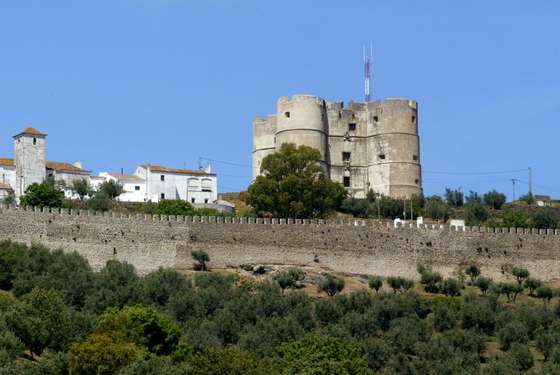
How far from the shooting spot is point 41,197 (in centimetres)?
7638

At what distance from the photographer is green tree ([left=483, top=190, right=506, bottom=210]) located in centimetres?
9275

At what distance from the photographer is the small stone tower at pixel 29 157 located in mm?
85625

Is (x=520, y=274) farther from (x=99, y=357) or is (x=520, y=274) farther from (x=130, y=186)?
(x=130, y=186)

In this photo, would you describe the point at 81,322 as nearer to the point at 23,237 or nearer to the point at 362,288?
the point at 23,237

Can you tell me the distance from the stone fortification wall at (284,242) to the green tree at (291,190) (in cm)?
569

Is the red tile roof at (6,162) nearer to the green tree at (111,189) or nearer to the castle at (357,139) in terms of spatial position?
the green tree at (111,189)

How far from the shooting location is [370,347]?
5147 cm

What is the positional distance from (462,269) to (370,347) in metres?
16.1

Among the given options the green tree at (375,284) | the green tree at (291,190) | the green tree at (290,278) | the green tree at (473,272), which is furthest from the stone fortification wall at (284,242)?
the green tree at (291,190)

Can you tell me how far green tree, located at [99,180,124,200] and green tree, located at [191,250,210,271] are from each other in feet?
86.5

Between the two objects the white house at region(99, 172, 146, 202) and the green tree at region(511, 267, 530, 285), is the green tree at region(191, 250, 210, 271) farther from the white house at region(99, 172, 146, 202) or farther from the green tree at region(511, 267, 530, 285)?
the white house at region(99, 172, 146, 202)

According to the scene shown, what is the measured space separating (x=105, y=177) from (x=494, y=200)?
26.4 metres

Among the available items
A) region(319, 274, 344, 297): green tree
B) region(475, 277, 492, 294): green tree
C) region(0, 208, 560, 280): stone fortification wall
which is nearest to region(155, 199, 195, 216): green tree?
region(0, 208, 560, 280): stone fortification wall

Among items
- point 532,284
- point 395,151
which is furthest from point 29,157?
point 532,284
